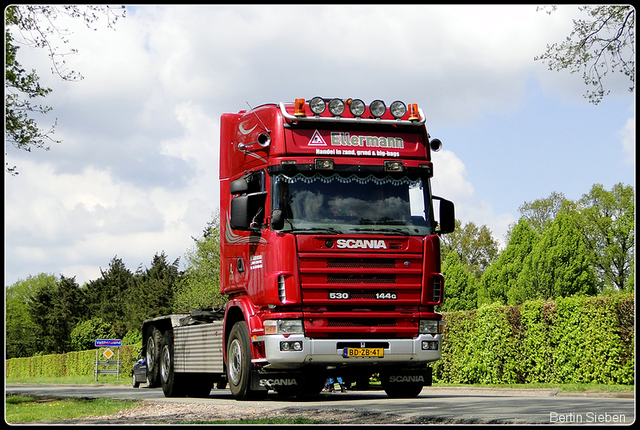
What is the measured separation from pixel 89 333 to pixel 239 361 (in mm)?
70332

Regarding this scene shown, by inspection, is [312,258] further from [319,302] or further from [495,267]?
[495,267]

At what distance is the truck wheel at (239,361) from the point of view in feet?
42.8

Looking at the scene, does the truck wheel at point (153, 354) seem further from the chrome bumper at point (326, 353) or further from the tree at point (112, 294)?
the tree at point (112, 294)

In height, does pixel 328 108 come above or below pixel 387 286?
above

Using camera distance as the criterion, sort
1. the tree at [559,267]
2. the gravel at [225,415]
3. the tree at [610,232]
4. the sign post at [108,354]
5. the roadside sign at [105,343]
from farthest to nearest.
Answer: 1. the tree at [610,232]
2. the tree at [559,267]
3. the sign post at [108,354]
4. the roadside sign at [105,343]
5. the gravel at [225,415]

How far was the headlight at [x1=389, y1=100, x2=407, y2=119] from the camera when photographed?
44.6 ft

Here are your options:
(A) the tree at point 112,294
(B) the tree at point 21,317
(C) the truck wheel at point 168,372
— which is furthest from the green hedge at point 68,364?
(C) the truck wheel at point 168,372

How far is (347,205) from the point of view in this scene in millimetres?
12695

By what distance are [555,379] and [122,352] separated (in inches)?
1255

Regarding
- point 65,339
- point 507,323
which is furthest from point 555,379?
point 65,339

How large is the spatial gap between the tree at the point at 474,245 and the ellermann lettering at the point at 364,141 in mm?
58319

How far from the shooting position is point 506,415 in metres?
9.96

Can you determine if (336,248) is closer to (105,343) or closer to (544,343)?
(544,343)

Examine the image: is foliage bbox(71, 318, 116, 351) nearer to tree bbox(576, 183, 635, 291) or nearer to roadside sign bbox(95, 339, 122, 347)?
roadside sign bbox(95, 339, 122, 347)
